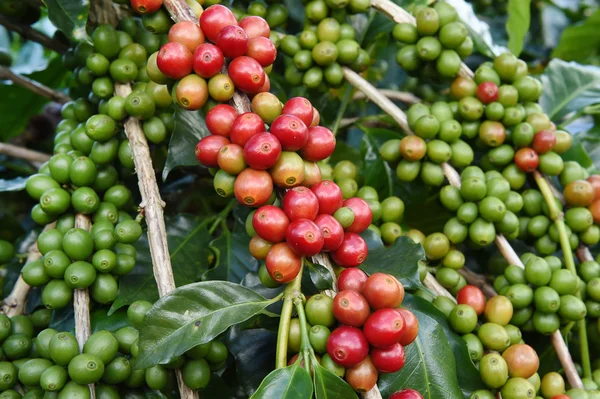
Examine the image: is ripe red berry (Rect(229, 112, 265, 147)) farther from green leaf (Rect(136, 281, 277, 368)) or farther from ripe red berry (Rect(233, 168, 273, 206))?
green leaf (Rect(136, 281, 277, 368))

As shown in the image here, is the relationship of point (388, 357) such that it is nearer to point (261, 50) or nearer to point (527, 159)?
point (261, 50)

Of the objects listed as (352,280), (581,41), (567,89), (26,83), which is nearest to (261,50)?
(352,280)

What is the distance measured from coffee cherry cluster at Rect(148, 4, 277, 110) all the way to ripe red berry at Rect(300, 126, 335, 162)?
20cm

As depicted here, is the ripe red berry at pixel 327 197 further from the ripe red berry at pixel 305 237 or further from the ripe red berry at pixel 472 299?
the ripe red berry at pixel 472 299

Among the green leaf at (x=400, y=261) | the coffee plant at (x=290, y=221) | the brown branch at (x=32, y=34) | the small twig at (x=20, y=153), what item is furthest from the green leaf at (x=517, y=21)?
the small twig at (x=20, y=153)

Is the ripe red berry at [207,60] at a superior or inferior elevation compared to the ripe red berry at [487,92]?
superior

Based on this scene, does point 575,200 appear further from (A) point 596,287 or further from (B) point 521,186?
(A) point 596,287

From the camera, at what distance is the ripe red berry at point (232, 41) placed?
1.37 metres

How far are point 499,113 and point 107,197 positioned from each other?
1401 mm

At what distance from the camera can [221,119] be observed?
4.49 feet

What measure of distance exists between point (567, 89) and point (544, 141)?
2.17ft

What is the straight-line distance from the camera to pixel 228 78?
1402 millimetres

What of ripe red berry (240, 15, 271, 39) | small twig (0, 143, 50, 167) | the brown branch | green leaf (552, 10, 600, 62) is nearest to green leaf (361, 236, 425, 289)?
ripe red berry (240, 15, 271, 39)

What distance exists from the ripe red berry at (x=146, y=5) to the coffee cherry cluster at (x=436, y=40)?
→ 3.06ft
